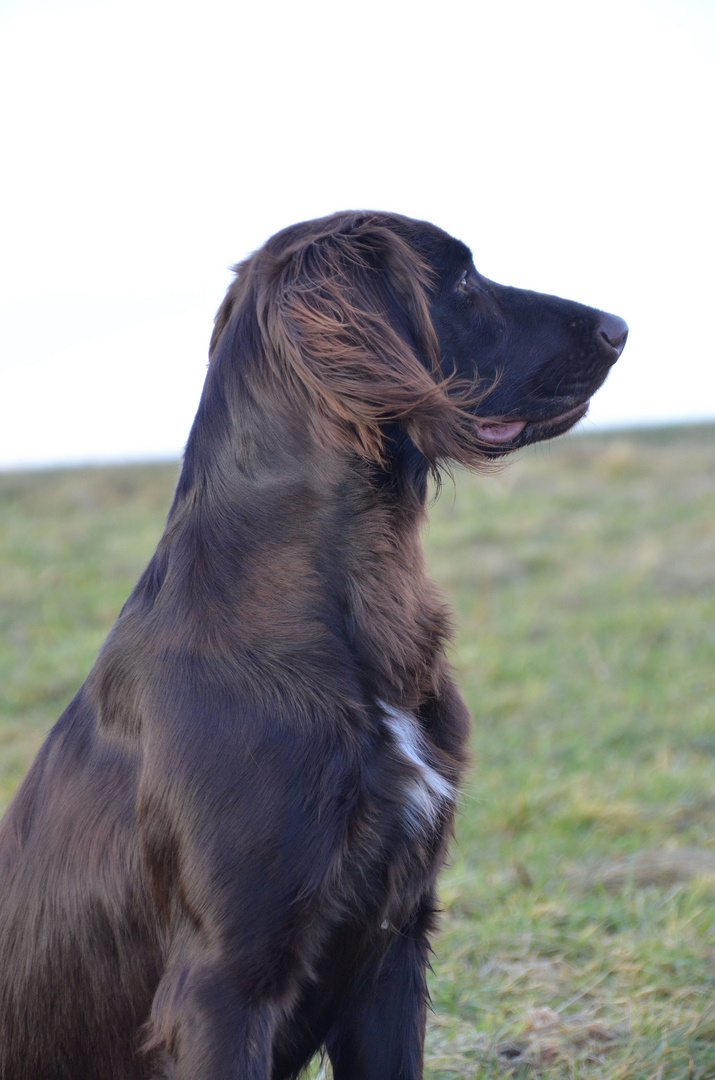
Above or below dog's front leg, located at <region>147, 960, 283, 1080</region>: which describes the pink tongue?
above

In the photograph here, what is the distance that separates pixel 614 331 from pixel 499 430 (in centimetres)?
37

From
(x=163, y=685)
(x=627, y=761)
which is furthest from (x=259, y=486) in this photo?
(x=627, y=761)

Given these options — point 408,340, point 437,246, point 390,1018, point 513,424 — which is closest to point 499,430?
point 513,424

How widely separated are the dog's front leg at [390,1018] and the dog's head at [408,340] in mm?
988

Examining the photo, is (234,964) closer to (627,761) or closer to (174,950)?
(174,950)

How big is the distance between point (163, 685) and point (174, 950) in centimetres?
46

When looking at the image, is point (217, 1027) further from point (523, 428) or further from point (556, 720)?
point (556, 720)

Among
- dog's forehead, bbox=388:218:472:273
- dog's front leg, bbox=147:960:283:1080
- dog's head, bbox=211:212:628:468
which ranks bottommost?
dog's front leg, bbox=147:960:283:1080

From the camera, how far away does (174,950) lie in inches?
68.7

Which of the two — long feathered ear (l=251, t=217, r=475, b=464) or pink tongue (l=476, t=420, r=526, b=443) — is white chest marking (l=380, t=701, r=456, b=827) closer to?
long feathered ear (l=251, t=217, r=475, b=464)

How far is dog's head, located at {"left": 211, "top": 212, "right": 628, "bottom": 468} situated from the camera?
1921 millimetres

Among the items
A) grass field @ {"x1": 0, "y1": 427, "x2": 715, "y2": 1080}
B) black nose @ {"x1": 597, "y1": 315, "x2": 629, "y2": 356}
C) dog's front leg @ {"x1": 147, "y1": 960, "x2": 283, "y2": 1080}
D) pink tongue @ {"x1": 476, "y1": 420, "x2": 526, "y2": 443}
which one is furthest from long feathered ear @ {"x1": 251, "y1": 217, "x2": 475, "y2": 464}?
dog's front leg @ {"x1": 147, "y1": 960, "x2": 283, "y2": 1080}

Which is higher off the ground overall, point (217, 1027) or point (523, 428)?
point (523, 428)

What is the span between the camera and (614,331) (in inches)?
90.5
